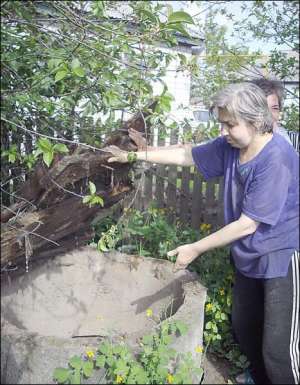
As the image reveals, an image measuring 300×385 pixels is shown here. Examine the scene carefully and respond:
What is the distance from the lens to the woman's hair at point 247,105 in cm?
210

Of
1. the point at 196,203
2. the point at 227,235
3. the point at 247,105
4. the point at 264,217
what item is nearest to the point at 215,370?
the point at 227,235

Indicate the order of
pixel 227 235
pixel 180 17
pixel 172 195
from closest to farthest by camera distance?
pixel 180 17 → pixel 227 235 → pixel 172 195

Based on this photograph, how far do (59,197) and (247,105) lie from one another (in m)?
1.03

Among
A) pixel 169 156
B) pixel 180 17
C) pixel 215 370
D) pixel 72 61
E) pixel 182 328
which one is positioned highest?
pixel 180 17

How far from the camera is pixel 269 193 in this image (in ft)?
6.88

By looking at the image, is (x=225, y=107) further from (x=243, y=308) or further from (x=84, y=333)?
(x=84, y=333)

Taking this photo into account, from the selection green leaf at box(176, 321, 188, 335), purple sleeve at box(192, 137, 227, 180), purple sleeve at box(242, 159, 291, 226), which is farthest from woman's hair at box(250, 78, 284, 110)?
green leaf at box(176, 321, 188, 335)

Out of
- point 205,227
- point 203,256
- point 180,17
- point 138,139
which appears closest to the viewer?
point 180,17

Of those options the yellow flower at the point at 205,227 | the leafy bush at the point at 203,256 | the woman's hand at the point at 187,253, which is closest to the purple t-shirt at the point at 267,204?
the woman's hand at the point at 187,253

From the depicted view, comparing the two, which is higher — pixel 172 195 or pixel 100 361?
pixel 172 195

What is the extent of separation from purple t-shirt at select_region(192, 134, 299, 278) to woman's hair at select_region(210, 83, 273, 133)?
0.12m

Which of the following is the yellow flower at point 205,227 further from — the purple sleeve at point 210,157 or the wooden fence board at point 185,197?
the purple sleeve at point 210,157

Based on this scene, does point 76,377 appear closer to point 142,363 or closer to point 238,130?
point 142,363

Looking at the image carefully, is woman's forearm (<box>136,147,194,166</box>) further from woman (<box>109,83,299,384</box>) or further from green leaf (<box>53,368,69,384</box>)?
green leaf (<box>53,368,69,384</box>)
